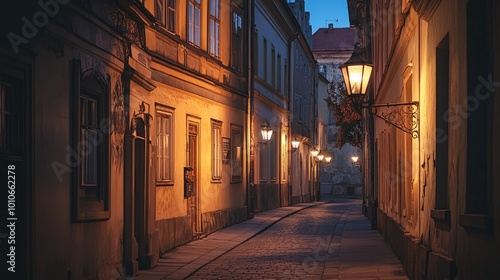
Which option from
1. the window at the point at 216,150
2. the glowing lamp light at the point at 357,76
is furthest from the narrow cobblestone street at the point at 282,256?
the glowing lamp light at the point at 357,76

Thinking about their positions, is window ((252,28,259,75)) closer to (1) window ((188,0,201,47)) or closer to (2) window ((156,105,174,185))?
(1) window ((188,0,201,47))

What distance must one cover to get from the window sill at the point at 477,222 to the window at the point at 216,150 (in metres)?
15.6

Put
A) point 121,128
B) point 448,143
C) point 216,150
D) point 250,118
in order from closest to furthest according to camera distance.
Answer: point 448,143, point 121,128, point 216,150, point 250,118

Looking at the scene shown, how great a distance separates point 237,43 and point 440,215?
1755 cm

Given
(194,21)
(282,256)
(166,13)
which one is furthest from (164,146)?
(194,21)

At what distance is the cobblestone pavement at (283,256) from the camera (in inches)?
559

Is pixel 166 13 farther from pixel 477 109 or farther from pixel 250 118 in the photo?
pixel 477 109

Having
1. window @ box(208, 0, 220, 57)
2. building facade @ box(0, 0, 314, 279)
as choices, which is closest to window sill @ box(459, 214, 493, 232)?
building facade @ box(0, 0, 314, 279)

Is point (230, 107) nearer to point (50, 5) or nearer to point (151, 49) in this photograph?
point (151, 49)

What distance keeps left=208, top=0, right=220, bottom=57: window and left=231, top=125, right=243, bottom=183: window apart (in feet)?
9.99

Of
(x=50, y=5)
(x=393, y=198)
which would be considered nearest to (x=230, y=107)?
(x=393, y=198)

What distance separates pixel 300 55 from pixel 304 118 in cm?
406

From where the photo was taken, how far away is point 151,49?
1673 cm

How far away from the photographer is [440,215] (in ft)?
30.3
